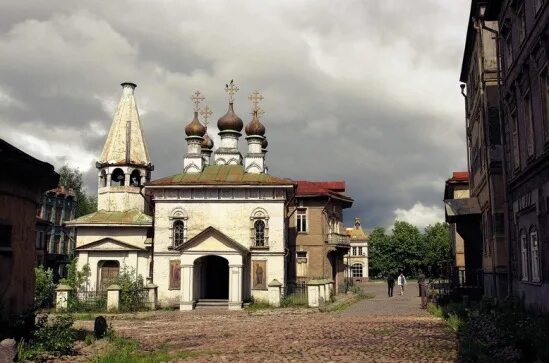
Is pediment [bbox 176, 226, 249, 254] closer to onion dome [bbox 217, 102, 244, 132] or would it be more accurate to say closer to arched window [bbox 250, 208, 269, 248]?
arched window [bbox 250, 208, 269, 248]

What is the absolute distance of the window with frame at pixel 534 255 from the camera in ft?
46.7

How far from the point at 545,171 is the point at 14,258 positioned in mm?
11974

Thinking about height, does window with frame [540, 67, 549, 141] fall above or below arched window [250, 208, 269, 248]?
above

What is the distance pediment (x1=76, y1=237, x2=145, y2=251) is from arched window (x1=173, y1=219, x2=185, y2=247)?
11.0ft

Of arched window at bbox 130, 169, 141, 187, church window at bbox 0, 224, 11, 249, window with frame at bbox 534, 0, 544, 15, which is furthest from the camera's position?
arched window at bbox 130, 169, 141, 187

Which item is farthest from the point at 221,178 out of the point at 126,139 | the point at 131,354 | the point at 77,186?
the point at 77,186

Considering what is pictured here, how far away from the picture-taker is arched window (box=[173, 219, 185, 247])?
30500 mm

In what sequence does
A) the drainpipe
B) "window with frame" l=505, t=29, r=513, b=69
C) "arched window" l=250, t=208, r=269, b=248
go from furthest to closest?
"arched window" l=250, t=208, r=269, b=248 < the drainpipe < "window with frame" l=505, t=29, r=513, b=69

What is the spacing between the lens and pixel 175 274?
3005 centimetres

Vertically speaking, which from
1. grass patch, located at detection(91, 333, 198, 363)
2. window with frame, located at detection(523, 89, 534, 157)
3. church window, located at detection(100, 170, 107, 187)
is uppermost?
church window, located at detection(100, 170, 107, 187)

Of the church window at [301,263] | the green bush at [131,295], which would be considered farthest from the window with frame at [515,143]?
the church window at [301,263]

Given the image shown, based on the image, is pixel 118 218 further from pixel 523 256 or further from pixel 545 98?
pixel 545 98

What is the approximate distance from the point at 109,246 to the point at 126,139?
24.1 ft

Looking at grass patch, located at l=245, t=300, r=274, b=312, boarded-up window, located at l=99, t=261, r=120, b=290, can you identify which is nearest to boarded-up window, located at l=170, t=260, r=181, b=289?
grass patch, located at l=245, t=300, r=274, b=312
